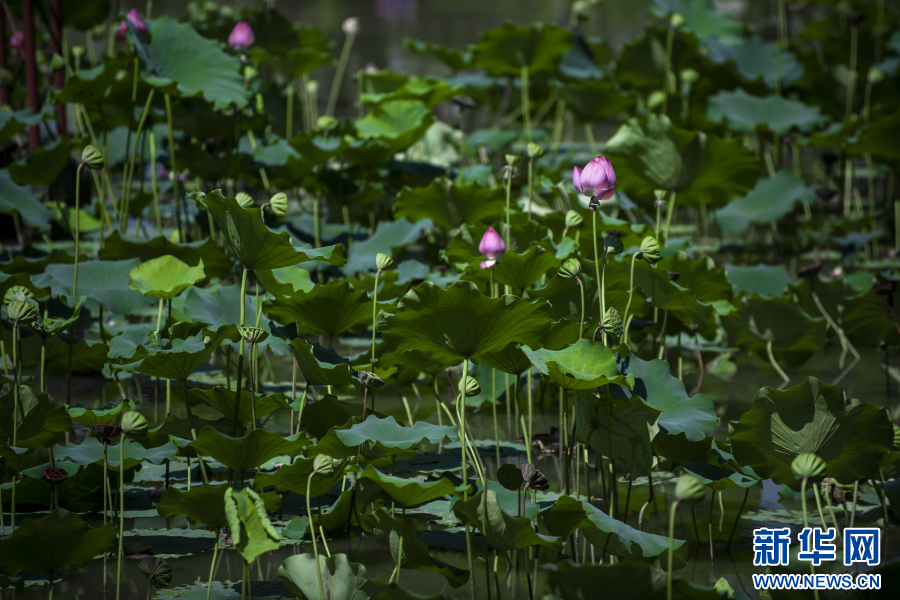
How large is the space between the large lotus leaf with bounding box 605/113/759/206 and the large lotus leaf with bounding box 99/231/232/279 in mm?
823

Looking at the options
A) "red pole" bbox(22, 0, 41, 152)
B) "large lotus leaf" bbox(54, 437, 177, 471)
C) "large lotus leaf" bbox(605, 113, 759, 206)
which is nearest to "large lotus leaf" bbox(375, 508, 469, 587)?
"large lotus leaf" bbox(54, 437, 177, 471)

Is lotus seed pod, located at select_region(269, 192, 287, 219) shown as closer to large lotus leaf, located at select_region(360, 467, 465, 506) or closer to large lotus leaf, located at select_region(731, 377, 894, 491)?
large lotus leaf, located at select_region(360, 467, 465, 506)

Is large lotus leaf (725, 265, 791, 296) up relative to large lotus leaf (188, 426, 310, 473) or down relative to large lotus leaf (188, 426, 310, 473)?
down

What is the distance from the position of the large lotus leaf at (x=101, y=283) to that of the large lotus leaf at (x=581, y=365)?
→ 29.7 inches

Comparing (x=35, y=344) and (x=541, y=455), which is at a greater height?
(x=35, y=344)

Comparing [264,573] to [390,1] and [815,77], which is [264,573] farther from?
[390,1]

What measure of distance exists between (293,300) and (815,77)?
2827 mm

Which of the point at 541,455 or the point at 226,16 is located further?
the point at 226,16

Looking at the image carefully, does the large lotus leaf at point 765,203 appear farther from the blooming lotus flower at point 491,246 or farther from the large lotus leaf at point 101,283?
the large lotus leaf at point 101,283

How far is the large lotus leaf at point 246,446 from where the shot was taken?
95cm

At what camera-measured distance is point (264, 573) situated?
1.02 metres

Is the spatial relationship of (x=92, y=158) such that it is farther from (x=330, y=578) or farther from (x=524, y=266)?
(x=330, y=578)

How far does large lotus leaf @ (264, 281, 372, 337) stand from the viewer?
1188 millimetres

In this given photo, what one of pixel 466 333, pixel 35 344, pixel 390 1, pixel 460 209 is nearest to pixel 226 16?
pixel 460 209
